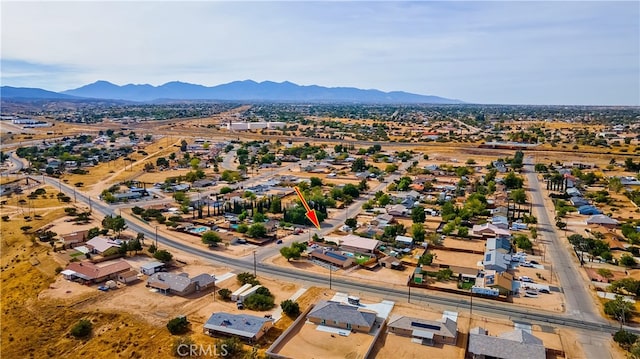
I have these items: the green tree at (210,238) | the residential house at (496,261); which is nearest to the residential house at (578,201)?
the residential house at (496,261)

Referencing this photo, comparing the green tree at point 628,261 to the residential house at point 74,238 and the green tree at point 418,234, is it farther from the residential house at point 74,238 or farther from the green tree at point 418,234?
the residential house at point 74,238

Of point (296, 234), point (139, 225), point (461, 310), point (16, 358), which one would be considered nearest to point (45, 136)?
point (139, 225)

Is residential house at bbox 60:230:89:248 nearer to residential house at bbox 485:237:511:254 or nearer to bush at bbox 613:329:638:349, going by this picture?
residential house at bbox 485:237:511:254

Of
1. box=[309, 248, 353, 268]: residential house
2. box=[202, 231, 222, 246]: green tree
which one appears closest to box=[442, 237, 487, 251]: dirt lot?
box=[309, 248, 353, 268]: residential house

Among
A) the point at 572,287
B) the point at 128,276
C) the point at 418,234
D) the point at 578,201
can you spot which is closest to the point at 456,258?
the point at 418,234

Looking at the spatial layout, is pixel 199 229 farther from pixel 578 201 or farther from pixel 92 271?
pixel 578 201

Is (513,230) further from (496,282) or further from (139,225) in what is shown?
(139,225)
